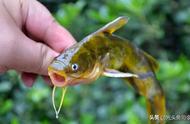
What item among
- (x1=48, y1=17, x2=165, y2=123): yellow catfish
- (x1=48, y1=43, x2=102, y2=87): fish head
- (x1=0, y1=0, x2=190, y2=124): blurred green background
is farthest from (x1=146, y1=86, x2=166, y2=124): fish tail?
(x1=0, y1=0, x2=190, y2=124): blurred green background

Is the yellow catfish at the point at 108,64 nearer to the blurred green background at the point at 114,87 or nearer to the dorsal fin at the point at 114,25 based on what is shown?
the dorsal fin at the point at 114,25

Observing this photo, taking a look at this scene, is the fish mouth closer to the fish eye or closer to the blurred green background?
the fish eye

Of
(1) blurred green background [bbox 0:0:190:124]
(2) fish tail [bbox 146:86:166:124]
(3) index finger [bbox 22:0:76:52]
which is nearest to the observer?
(2) fish tail [bbox 146:86:166:124]

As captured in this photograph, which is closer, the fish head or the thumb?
the fish head

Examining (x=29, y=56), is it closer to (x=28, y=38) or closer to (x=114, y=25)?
(x=28, y=38)

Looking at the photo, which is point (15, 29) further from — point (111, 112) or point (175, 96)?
point (175, 96)

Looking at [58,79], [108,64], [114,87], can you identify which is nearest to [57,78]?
[58,79]

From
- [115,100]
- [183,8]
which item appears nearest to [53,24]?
[115,100]
